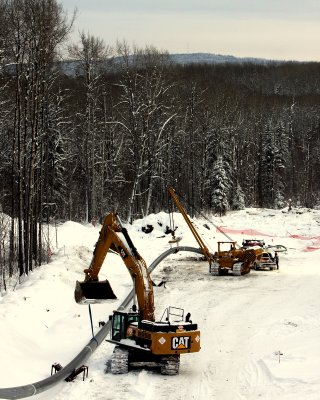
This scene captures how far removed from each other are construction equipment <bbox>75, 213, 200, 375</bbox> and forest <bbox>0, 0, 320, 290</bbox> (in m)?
9.07

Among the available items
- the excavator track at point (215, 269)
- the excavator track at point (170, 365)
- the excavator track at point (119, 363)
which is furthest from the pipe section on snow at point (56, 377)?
the excavator track at point (215, 269)

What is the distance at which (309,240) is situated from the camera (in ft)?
127

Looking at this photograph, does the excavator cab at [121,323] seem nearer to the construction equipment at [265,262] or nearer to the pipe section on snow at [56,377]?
the pipe section on snow at [56,377]

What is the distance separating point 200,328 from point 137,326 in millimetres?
4429

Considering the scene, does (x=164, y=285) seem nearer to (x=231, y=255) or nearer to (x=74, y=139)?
(x=231, y=255)

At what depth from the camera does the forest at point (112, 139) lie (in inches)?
922

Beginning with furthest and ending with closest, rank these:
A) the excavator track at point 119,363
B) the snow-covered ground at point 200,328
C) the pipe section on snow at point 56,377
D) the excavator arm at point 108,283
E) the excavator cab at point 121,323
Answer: the excavator cab at point 121,323 < the excavator arm at point 108,283 < the excavator track at point 119,363 < the snow-covered ground at point 200,328 < the pipe section on snow at point 56,377

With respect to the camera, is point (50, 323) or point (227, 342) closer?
point (227, 342)

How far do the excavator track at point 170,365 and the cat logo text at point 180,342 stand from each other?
1.25 ft

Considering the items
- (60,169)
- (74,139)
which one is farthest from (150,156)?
(74,139)

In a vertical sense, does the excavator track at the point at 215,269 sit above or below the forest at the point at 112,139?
below

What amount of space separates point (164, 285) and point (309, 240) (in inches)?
706

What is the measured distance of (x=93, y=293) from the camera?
523 inches

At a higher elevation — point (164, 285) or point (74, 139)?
point (74, 139)
